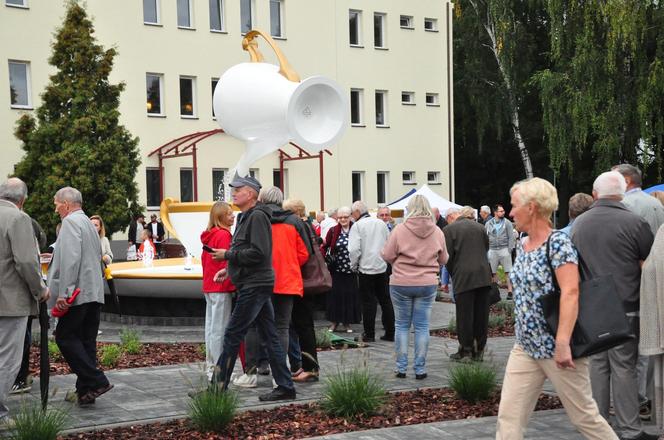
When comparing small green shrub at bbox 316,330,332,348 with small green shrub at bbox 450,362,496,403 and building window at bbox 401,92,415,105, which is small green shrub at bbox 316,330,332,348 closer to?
small green shrub at bbox 450,362,496,403

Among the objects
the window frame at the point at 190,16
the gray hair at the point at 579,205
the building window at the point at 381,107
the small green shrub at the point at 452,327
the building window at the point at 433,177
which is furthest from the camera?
the building window at the point at 433,177

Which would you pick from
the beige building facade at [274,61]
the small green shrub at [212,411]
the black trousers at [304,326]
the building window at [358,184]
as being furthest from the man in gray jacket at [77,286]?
the building window at [358,184]

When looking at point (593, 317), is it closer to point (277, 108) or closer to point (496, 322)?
point (496, 322)

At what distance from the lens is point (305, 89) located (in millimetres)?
13906

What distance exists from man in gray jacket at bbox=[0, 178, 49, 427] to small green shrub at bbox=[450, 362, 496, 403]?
11.4 ft

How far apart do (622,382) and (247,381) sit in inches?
143

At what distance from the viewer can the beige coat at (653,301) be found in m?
6.64

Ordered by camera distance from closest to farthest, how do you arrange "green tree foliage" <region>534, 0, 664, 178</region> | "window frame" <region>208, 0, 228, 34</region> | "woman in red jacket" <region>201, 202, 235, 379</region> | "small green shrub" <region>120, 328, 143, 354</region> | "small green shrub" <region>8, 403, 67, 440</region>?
"small green shrub" <region>8, 403, 67, 440</region> → "woman in red jacket" <region>201, 202, 235, 379</region> → "small green shrub" <region>120, 328, 143, 354</region> → "green tree foliage" <region>534, 0, 664, 178</region> → "window frame" <region>208, 0, 228, 34</region>

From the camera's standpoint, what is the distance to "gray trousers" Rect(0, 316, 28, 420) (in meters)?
7.36

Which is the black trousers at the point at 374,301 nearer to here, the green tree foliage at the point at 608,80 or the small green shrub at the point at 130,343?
the small green shrub at the point at 130,343

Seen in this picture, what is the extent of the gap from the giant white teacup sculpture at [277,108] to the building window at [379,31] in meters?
26.2

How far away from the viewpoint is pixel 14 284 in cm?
742

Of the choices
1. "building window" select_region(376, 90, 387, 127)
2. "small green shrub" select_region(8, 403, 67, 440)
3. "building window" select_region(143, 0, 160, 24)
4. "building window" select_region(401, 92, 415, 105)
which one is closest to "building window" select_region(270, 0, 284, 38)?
"building window" select_region(143, 0, 160, 24)

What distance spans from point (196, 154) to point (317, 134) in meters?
20.3
